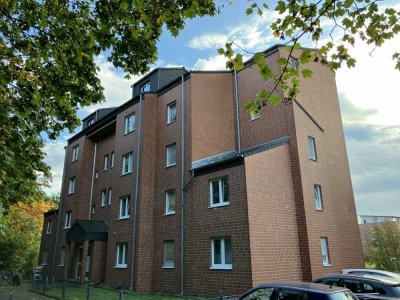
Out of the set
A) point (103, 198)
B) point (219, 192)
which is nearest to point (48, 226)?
point (103, 198)

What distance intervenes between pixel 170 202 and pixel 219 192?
4.51 metres

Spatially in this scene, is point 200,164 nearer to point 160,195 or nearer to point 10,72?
point 160,195

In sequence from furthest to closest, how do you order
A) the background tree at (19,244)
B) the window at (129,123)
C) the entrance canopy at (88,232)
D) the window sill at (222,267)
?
1. the background tree at (19,244)
2. the window at (129,123)
3. the entrance canopy at (88,232)
4. the window sill at (222,267)

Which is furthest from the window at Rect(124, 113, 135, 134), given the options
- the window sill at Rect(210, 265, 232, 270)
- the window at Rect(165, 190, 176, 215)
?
the window sill at Rect(210, 265, 232, 270)

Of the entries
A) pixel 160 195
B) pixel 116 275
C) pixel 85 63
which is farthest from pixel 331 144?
pixel 85 63

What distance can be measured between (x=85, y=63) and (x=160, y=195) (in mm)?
13344

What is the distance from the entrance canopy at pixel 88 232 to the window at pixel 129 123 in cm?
676

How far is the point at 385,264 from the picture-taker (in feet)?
73.2

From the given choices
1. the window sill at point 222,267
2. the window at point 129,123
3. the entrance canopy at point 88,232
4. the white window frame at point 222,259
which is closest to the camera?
the window sill at point 222,267

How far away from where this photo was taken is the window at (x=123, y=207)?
74.7 feet

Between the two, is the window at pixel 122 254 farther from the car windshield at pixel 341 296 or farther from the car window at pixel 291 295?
the car windshield at pixel 341 296

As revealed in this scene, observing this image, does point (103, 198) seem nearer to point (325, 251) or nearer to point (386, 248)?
point (325, 251)

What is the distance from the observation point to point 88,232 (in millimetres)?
23312

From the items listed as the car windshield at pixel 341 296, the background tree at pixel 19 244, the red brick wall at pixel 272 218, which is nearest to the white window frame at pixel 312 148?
the red brick wall at pixel 272 218
